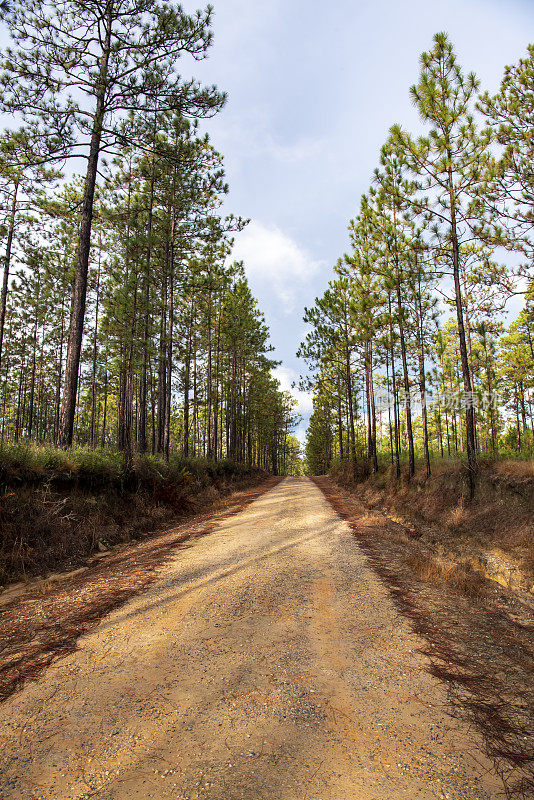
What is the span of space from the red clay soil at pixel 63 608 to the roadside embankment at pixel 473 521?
159 inches

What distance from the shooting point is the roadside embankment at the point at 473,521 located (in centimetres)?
621

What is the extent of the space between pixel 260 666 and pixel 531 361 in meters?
26.1

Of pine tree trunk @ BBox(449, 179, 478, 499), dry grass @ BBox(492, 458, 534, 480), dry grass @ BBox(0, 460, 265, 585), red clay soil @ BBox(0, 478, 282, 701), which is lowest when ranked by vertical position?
red clay soil @ BBox(0, 478, 282, 701)

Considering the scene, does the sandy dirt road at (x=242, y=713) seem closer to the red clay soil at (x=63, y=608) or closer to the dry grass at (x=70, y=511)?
the red clay soil at (x=63, y=608)

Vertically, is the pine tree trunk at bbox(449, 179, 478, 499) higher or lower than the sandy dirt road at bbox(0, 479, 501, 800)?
higher

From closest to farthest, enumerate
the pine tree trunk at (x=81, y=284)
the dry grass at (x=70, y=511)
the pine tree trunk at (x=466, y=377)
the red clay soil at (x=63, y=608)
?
the red clay soil at (x=63, y=608) → the dry grass at (x=70, y=511) → the pine tree trunk at (x=81, y=284) → the pine tree trunk at (x=466, y=377)

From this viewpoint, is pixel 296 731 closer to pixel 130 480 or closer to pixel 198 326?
pixel 130 480

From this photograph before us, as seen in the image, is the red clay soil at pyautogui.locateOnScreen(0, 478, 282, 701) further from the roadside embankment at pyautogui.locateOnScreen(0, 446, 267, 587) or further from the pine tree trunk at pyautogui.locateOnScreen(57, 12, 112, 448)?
the pine tree trunk at pyautogui.locateOnScreen(57, 12, 112, 448)

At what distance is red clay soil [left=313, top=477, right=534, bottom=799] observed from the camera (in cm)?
206

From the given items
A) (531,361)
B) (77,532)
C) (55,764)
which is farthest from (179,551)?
(531,361)

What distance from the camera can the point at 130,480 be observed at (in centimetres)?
966

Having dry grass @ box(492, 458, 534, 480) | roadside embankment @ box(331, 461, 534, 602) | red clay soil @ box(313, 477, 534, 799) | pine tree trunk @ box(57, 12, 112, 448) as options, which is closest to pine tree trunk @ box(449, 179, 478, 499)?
roadside embankment @ box(331, 461, 534, 602)

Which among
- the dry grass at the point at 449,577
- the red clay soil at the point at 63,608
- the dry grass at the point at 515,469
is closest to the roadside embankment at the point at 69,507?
the red clay soil at the point at 63,608

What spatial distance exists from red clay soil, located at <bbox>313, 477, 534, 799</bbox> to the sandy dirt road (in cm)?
13
